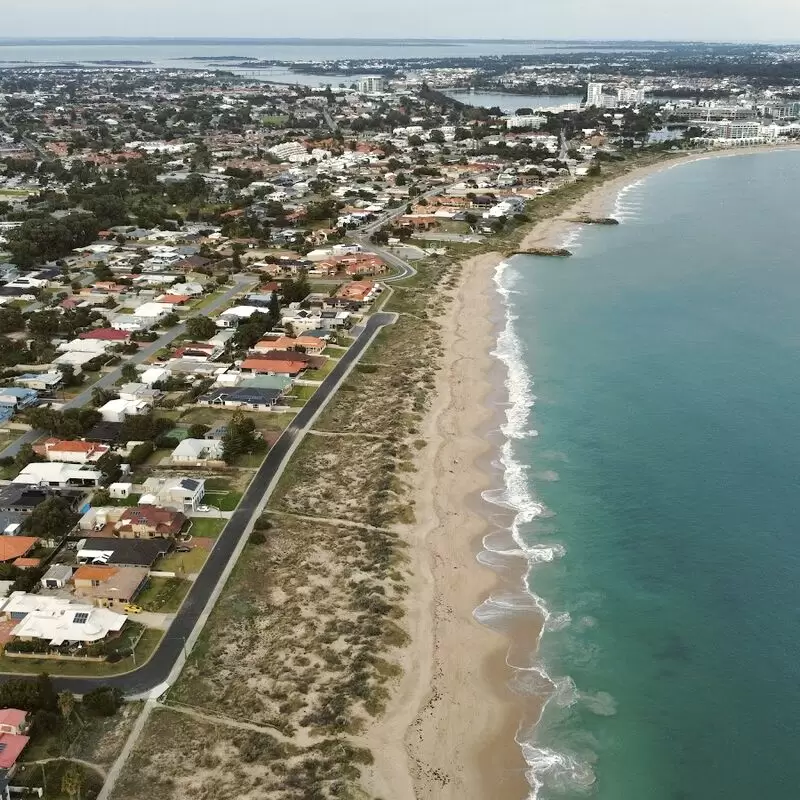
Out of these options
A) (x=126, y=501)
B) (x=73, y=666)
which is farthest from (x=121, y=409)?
(x=73, y=666)

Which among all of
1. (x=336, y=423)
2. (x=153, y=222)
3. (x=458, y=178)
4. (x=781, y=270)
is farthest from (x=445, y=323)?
(x=458, y=178)

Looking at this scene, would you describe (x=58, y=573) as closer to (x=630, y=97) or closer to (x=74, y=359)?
(x=74, y=359)

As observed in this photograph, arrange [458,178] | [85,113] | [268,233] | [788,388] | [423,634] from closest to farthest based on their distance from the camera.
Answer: [423,634], [788,388], [268,233], [458,178], [85,113]

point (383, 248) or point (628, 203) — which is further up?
point (628, 203)

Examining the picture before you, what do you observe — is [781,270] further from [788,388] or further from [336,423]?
[336,423]

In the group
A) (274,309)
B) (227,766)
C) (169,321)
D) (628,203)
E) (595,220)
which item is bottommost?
(227,766)

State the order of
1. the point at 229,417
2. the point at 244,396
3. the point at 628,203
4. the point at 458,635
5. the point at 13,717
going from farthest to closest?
the point at 628,203 < the point at 244,396 < the point at 229,417 < the point at 458,635 < the point at 13,717

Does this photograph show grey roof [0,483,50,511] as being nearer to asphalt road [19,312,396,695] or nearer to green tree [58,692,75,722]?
asphalt road [19,312,396,695]
